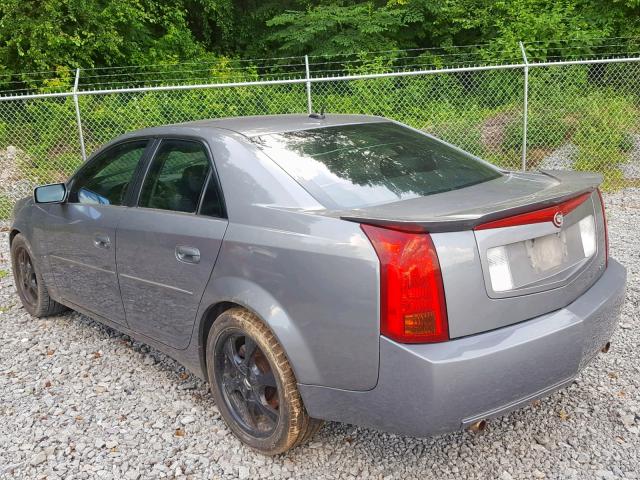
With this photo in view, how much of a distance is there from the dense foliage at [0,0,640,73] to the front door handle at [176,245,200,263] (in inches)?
451

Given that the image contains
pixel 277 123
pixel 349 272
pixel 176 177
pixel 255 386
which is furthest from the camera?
pixel 277 123

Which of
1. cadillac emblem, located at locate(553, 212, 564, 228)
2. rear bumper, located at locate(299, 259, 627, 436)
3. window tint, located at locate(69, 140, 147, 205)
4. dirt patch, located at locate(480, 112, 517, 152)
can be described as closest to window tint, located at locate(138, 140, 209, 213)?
window tint, located at locate(69, 140, 147, 205)

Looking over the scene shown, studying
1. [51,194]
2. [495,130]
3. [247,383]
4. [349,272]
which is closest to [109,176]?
[51,194]

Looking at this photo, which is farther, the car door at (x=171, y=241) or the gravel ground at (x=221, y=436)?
the car door at (x=171, y=241)

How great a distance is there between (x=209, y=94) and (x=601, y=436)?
969cm

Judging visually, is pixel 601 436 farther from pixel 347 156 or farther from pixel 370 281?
pixel 347 156

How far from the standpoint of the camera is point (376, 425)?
247cm

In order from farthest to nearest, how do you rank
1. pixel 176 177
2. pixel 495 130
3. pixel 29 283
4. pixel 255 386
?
pixel 495 130 → pixel 29 283 → pixel 176 177 → pixel 255 386

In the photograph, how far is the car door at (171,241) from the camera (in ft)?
10.0

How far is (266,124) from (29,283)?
2.79 m

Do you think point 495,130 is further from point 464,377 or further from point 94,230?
point 464,377

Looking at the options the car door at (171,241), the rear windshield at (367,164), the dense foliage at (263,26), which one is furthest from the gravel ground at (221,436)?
the dense foliage at (263,26)

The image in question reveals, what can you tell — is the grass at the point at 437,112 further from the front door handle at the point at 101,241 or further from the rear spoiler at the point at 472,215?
the rear spoiler at the point at 472,215

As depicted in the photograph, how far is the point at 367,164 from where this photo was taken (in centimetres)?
309
